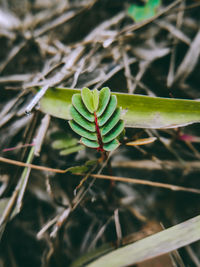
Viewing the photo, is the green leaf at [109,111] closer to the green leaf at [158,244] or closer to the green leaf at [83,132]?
the green leaf at [83,132]

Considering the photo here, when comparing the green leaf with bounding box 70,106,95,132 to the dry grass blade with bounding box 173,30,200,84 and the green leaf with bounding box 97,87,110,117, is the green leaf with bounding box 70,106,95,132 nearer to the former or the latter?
the green leaf with bounding box 97,87,110,117

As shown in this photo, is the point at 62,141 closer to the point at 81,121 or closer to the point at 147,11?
the point at 81,121

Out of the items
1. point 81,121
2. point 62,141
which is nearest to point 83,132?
point 81,121

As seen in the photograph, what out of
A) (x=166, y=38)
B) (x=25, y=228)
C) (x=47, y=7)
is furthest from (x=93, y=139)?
(x=47, y=7)

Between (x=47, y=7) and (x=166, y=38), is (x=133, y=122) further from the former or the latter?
(x=47, y=7)

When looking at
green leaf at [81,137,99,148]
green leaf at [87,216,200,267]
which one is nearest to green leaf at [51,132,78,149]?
green leaf at [81,137,99,148]

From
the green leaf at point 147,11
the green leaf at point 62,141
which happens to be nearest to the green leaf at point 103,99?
the green leaf at point 62,141
